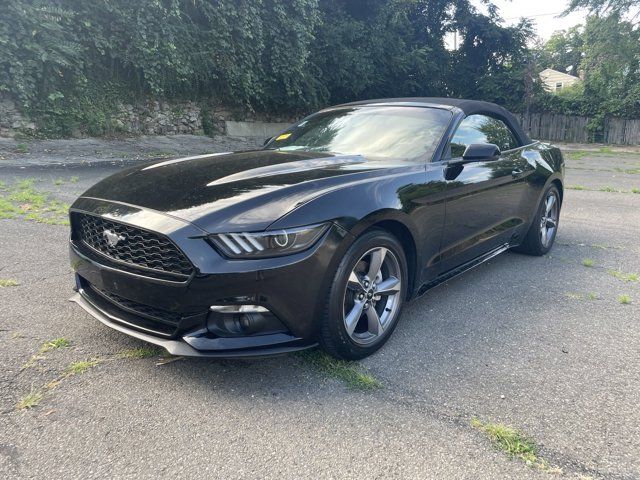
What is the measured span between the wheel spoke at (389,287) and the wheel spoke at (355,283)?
0.55 ft

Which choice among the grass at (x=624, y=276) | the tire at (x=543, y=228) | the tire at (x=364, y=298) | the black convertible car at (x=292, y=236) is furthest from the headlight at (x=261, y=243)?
the grass at (x=624, y=276)

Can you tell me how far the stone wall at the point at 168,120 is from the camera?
1213 cm

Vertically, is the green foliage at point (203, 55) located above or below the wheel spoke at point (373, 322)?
above

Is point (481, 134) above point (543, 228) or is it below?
above

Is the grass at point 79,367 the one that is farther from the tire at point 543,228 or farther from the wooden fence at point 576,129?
the wooden fence at point 576,129

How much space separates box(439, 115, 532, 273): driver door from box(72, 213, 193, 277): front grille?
6.18 ft

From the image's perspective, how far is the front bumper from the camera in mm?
2365

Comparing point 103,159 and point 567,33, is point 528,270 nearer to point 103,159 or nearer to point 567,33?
point 103,159

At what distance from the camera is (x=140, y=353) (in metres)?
2.83

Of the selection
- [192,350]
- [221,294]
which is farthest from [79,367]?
[221,294]

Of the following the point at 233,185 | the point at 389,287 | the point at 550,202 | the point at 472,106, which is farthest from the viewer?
the point at 550,202

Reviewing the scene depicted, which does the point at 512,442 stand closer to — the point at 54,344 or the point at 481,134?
the point at 54,344

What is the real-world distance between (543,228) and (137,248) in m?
4.17

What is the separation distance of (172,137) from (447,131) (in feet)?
45.5
